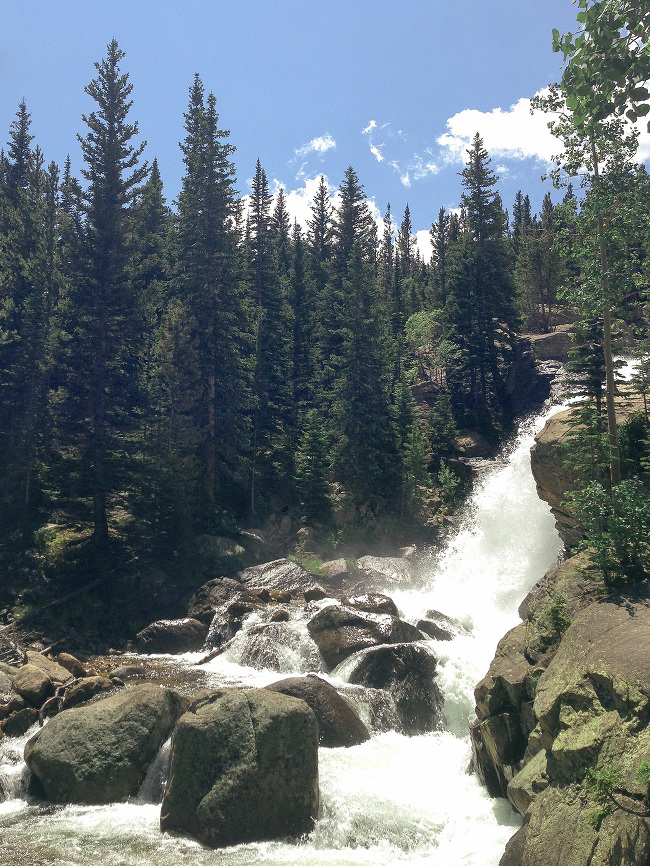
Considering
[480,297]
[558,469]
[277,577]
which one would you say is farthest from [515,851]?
[480,297]

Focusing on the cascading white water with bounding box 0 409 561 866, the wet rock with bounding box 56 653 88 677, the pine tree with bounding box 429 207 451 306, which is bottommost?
the cascading white water with bounding box 0 409 561 866

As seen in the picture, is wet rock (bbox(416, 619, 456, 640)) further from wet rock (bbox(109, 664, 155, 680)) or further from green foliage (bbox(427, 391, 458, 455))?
green foliage (bbox(427, 391, 458, 455))

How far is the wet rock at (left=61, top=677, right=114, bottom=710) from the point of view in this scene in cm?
1364

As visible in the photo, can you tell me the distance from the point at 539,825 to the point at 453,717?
6952 mm

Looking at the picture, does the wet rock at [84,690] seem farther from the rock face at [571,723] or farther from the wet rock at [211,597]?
the rock face at [571,723]

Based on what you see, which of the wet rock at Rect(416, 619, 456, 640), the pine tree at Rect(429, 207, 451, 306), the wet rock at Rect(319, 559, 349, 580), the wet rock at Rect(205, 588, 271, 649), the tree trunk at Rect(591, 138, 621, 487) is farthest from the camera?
the pine tree at Rect(429, 207, 451, 306)

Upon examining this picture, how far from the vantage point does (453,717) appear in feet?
47.1

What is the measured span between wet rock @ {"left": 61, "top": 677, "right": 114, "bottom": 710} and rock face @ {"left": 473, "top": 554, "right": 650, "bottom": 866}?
8.84 metres

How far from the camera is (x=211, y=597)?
2372 centimetres

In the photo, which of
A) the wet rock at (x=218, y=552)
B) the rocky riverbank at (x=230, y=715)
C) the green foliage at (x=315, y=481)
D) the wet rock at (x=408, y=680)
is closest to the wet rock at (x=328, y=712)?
the rocky riverbank at (x=230, y=715)

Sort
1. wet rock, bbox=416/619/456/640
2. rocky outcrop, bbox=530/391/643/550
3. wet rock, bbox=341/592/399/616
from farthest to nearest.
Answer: wet rock, bbox=341/592/399/616
rocky outcrop, bbox=530/391/643/550
wet rock, bbox=416/619/456/640

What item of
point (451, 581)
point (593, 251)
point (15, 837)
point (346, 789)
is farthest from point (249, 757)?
point (451, 581)

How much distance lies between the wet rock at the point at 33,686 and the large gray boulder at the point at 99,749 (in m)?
2.54

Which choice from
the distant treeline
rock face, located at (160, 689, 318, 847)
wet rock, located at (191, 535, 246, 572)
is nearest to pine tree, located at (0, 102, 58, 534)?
the distant treeline
